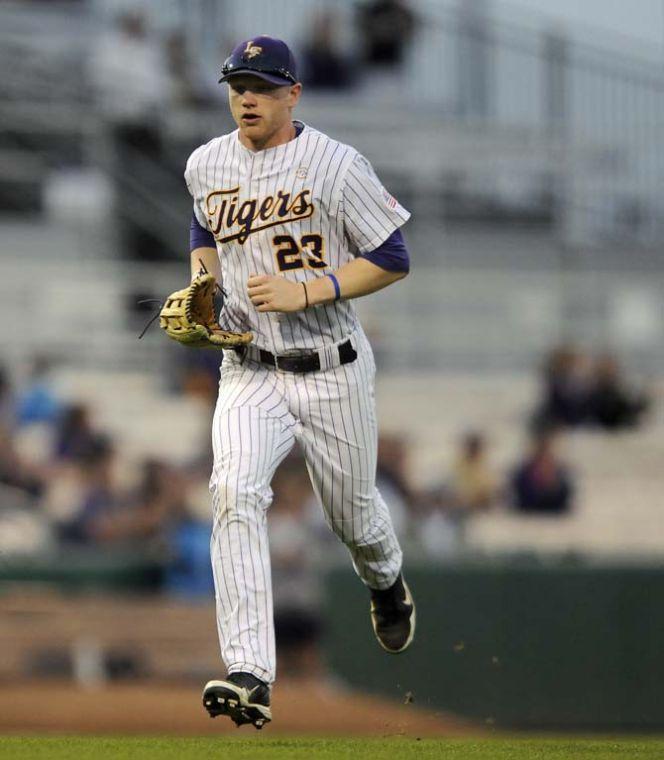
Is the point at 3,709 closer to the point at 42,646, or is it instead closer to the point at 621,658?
the point at 42,646

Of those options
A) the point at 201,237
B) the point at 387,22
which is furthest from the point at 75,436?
the point at 201,237

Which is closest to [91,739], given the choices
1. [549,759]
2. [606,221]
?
[549,759]

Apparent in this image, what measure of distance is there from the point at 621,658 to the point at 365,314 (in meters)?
6.17

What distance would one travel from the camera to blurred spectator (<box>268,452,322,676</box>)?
10852mm

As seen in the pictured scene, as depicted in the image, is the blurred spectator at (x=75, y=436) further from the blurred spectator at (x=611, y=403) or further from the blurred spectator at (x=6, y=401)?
the blurred spectator at (x=611, y=403)

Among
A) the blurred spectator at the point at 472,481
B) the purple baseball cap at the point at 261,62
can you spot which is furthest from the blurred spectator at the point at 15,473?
the purple baseball cap at the point at 261,62

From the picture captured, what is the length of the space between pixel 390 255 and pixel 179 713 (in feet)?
16.5

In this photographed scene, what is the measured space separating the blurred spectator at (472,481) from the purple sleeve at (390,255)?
6.69 meters

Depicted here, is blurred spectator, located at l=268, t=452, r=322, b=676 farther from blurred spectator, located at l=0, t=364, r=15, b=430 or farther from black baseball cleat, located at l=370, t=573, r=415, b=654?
black baseball cleat, located at l=370, t=573, r=415, b=654

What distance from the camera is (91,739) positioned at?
625 cm

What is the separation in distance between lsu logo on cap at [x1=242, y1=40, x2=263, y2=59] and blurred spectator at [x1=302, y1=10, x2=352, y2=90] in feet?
36.5

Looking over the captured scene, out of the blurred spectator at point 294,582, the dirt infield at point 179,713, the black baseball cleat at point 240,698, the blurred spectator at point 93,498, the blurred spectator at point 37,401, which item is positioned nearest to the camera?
the black baseball cleat at point 240,698

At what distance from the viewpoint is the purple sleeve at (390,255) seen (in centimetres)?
550


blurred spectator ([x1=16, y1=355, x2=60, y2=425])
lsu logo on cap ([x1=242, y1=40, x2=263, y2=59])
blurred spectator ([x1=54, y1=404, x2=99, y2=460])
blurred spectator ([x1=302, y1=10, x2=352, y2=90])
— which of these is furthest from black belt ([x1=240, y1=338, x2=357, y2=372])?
blurred spectator ([x1=302, y1=10, x2=352, y2=90])
